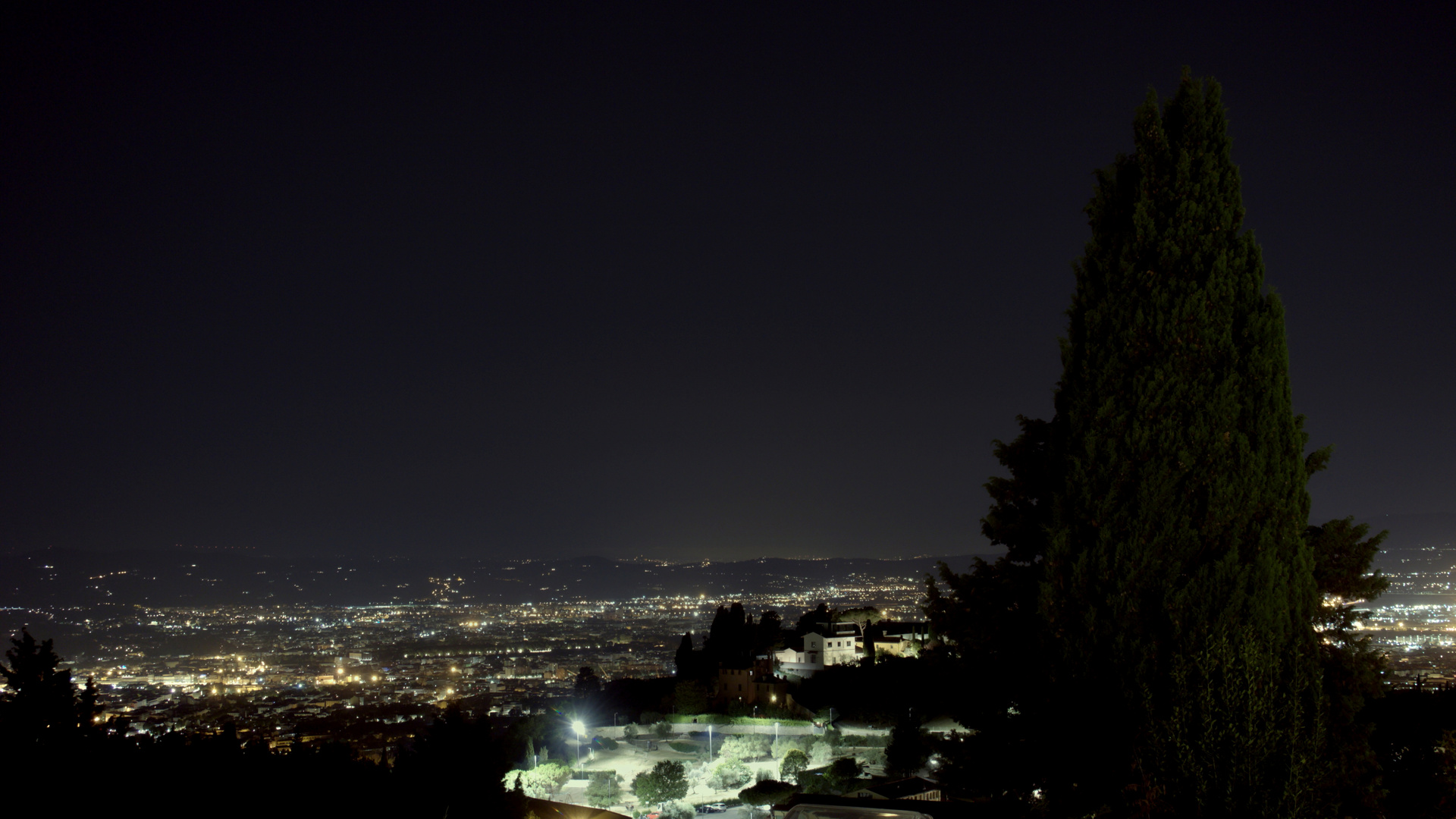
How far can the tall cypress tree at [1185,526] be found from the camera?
201 inches

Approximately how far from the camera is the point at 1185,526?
17.7 feet

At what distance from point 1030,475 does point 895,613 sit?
74.7 metres

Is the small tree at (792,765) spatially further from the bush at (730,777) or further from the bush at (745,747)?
the bush at (745,747)

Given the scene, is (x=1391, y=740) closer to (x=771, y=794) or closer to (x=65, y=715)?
(x=771, y=794)

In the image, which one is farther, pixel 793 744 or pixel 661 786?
pixel 793 744

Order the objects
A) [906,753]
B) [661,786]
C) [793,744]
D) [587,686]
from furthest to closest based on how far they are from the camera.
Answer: [587,686] < [793,744] < [906,753] < [661,786]

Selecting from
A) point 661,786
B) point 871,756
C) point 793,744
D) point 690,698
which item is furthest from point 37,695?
point 690,698

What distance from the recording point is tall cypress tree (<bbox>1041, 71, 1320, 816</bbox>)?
→ 5098mm

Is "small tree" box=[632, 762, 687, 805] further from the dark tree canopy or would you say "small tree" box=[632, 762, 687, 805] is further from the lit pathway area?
the dark tree canopy

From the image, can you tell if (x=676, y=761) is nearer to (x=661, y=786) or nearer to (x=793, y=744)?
(x=793, y=744)

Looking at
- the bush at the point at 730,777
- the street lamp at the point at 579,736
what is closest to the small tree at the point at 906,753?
the bush at the point at 730,777

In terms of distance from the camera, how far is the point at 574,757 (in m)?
26.0

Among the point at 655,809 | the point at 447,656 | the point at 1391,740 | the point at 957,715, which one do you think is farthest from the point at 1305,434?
the point at 447,656

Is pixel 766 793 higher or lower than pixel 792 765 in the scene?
higher
